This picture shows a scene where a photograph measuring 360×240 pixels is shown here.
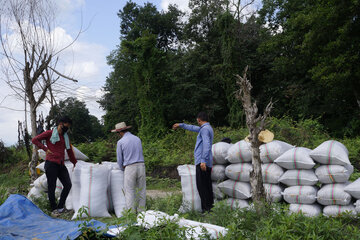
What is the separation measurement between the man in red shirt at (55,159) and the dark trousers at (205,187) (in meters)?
2.22

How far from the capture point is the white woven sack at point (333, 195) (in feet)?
13.8

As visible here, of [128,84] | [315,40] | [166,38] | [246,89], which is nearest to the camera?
[246,89]

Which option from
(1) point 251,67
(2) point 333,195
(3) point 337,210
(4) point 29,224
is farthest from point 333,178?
(1) point 251,67

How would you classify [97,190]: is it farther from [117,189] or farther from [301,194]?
[301,194]

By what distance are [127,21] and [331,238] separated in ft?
88.9

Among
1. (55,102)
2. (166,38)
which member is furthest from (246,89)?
(166,38)

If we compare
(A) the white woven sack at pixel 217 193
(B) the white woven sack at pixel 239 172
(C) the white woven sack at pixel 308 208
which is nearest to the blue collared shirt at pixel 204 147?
(B) the white woven sack at pixel 239 172

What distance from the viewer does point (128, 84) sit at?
2394cm

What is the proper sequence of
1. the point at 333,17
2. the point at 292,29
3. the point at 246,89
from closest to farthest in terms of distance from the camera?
the point at 246,89, the point at 333,17, the point at 292,29

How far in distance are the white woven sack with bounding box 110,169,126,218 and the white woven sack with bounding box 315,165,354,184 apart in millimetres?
3003

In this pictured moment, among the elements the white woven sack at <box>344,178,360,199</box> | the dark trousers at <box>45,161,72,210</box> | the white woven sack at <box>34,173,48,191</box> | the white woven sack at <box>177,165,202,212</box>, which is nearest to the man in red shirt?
the dark trousers at <box>45,161,72,210</box>

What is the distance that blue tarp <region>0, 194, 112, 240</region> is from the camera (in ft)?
11.0

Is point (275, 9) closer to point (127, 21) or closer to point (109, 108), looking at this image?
point (127, 21)

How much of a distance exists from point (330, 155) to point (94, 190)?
3.52 meters
